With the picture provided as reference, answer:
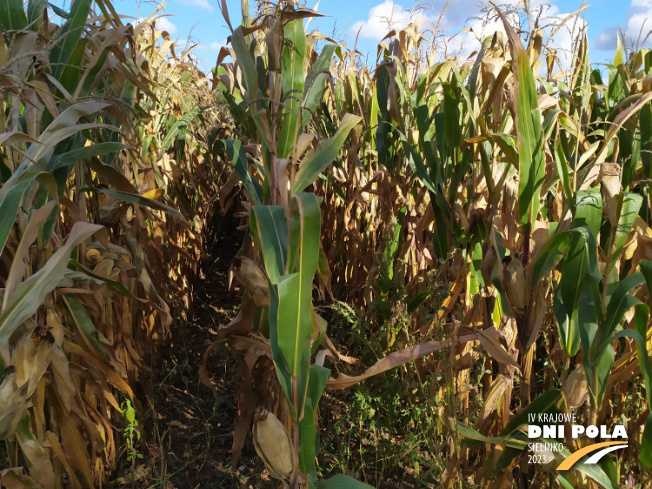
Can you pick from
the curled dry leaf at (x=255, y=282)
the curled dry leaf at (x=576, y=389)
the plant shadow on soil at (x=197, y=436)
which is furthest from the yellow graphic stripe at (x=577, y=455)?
the curled dry leaf at (x=255, y=282)

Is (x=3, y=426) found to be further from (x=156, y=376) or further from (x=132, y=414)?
(x=156, y=376)

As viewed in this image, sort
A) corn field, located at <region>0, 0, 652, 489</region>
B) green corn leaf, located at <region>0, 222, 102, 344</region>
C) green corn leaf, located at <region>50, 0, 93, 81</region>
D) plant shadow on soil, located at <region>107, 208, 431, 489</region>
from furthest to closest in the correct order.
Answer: plant shadow on soil, located at <region>107, 208, 431, 489</region> < green corn leaf, located at <region>50, 0, 93, 81</region> < corn field, located at <region>0, 0, 652, 489</region> < green corn leaf, located at <region>0, 222, 102, 344</region>

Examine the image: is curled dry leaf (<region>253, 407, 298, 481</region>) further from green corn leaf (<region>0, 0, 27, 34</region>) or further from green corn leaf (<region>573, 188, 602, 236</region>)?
green corn leaf (<region>0, 0, 27, 34</region>)

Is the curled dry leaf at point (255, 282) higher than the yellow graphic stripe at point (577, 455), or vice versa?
the curled dry leaf at point (255, 282)

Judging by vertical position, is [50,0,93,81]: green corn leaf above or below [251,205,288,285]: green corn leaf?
above

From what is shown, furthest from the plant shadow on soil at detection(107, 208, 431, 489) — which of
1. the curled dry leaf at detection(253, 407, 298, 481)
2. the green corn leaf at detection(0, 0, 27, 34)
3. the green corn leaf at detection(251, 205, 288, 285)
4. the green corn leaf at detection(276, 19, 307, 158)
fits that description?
the green corn leaf at detection(0, 0, 27, 34)

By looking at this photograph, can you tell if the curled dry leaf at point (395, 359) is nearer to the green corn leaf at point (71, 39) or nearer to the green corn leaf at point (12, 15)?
the green corn leaf at point (71, 39)

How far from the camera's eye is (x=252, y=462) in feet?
6.22

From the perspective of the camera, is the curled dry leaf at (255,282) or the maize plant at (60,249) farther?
the curled dry leaf at (255,282)

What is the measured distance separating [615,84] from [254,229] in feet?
7.07

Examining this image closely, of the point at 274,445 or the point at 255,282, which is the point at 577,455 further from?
the point at 255,282

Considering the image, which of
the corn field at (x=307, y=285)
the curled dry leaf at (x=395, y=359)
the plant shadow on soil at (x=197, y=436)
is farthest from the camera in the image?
the plant shadow on soil at (x=197, y=436)

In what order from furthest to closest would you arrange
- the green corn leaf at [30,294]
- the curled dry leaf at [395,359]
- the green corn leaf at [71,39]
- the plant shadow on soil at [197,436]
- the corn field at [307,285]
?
the plant shadow on soil at [197,436] < the green corn leaf at [71,39] < the curled dry leaf at [395,359] < the corn field at [307,285] < the green corn leaf at [30,294]

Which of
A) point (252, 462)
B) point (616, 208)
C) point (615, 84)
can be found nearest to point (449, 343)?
→ point (616, 208)
